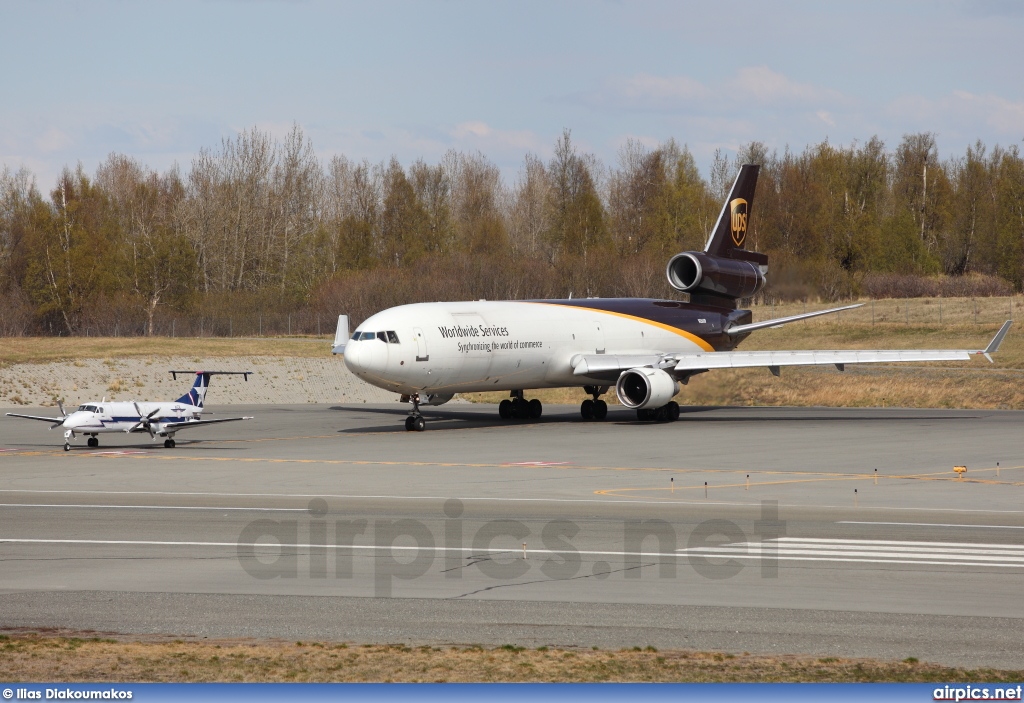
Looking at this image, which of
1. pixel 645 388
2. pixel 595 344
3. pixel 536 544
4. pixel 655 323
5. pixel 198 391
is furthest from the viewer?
pixel 655 323

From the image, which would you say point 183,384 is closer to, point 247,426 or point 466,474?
point 247,426

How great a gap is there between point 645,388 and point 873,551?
2541 centimetres

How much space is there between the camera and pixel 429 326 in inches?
1574

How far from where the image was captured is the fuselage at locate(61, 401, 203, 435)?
34281 millimetres

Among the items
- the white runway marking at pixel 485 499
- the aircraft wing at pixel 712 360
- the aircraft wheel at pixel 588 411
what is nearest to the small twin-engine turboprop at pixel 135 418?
the white runway marking at pixel 485 499

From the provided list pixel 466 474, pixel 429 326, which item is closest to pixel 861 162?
pixel 429 326

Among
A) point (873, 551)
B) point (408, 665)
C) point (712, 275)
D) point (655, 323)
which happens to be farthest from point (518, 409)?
point (408, 665)

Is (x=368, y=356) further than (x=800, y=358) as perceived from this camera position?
No

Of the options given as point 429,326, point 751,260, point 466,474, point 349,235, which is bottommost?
point 466,474

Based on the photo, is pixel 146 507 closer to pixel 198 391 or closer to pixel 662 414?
pixel 198 391

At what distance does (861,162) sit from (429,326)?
92.2 metres

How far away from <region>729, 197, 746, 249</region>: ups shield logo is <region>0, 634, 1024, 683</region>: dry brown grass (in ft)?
135

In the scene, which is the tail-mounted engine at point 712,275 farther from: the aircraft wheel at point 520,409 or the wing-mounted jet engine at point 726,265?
the aircraft wheel at point 520,409

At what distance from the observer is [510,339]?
42.5 metres
